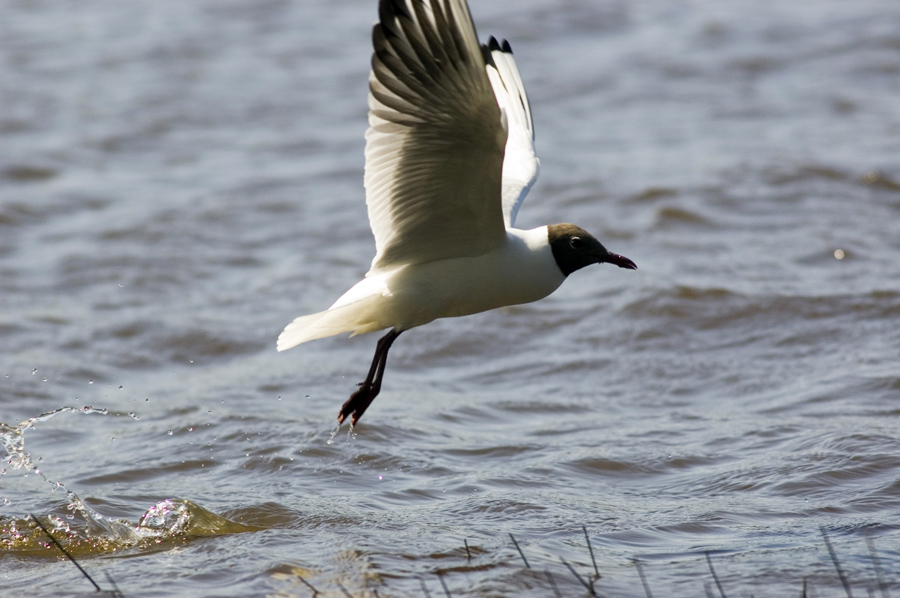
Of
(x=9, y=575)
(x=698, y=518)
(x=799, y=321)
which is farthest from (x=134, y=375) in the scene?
(x=799, y=321)

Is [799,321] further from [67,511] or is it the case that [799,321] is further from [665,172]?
[67,511]

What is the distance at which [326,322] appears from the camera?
4.96 metres

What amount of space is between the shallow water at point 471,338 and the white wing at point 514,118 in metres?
1.48

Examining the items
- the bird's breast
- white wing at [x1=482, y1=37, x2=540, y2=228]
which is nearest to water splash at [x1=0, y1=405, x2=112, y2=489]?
the bird's breast

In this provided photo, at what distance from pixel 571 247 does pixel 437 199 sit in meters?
0.70

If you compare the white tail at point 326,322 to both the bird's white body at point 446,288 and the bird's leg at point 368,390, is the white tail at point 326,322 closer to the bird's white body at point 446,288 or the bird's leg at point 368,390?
the bird's white body at point 446,288

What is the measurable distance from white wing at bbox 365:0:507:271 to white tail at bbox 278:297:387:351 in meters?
0.23

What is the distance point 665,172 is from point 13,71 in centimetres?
883

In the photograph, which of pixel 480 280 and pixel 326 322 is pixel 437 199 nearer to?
pixel 480 280

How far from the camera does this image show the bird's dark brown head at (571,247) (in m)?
4.94

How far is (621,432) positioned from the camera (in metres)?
6.39

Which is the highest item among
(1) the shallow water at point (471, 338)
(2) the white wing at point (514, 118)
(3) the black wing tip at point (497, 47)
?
(3) the black wing tip at point (497, 47)

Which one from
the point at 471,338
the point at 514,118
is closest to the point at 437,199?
the point at 514,118

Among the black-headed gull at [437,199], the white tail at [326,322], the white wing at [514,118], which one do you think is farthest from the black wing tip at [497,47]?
the white tail at [326,322]
